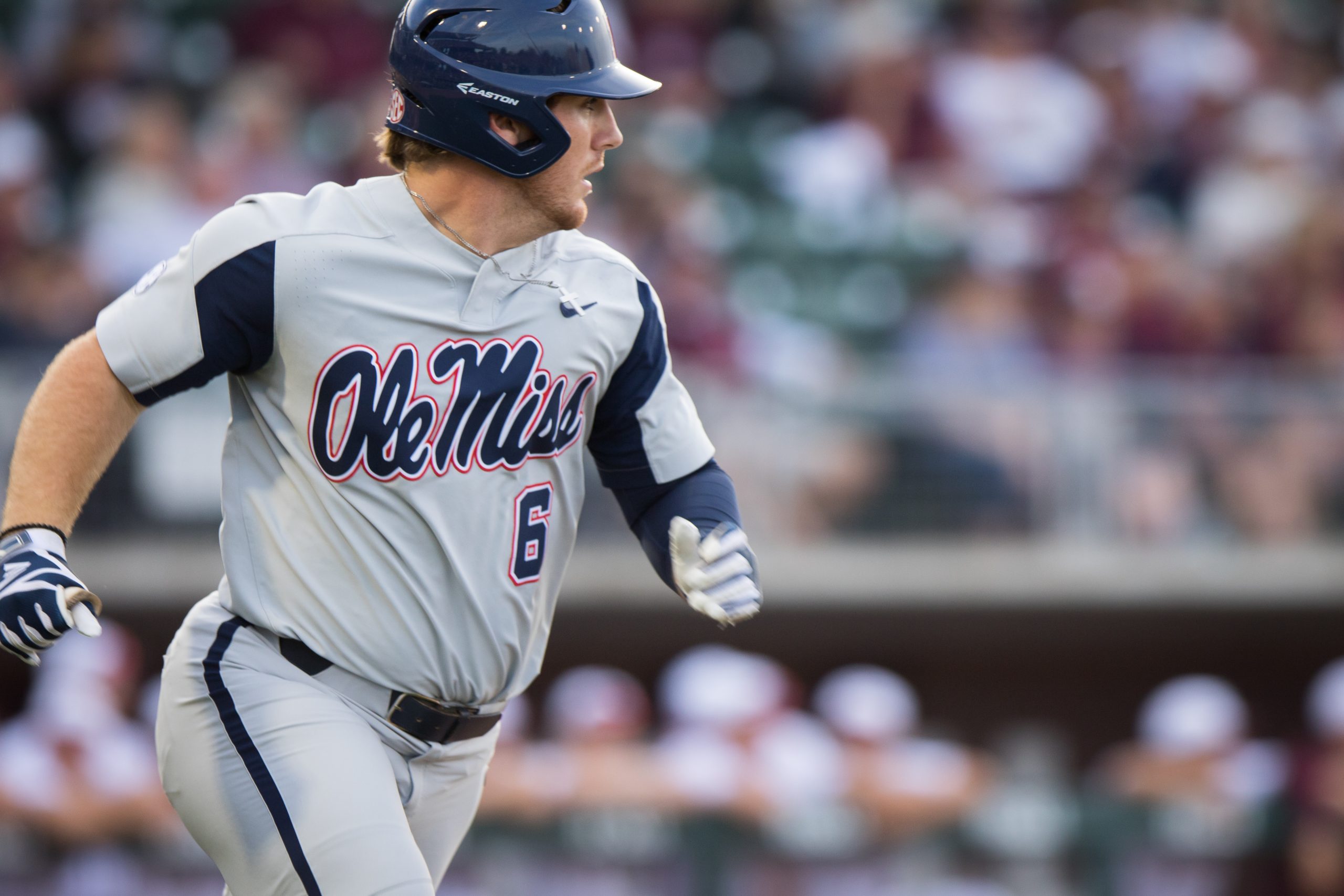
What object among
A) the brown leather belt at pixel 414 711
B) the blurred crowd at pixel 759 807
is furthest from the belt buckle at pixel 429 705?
the blurred crowd at pixel 759 807

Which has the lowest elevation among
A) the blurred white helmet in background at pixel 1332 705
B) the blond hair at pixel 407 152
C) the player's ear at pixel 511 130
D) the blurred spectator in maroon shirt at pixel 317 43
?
the blurred white helmet in background at pixel 1332 705

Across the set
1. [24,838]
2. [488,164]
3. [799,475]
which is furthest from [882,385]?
[488,164]

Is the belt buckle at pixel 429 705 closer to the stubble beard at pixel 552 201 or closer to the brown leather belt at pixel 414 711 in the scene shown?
the brown leather belt at pixel 414 711

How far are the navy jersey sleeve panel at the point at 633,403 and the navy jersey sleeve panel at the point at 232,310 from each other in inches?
23.6

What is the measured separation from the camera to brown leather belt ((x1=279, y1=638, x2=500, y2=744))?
8.98 feet

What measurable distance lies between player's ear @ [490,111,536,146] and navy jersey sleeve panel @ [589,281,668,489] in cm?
33

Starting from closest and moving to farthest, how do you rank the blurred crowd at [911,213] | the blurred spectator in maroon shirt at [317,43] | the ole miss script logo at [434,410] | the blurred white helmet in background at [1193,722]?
the ole miss script logo at [434,410] < the blurred white helmet in background at [1193,722] < the blurred crowd at [911,213] < the blurred spectator in maroon shirt at [317,43]

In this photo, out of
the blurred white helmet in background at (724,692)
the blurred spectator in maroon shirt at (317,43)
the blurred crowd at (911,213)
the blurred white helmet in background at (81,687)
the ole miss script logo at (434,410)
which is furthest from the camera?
the blurred spectator in maroon shirt at (317,43)

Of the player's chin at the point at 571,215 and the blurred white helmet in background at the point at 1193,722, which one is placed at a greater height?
the player's chin at the point at 571,215

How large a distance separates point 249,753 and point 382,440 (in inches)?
20.8

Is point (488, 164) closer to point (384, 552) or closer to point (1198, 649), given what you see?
point (384, 552)

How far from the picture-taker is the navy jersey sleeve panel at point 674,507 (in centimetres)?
292

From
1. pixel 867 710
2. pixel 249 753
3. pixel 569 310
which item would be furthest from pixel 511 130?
pixel 867 710

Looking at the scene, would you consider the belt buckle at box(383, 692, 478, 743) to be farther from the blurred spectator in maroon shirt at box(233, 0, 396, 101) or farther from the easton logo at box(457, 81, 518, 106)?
the blurred spectator in maroon shirt at box(233, 0, 396, 101)
